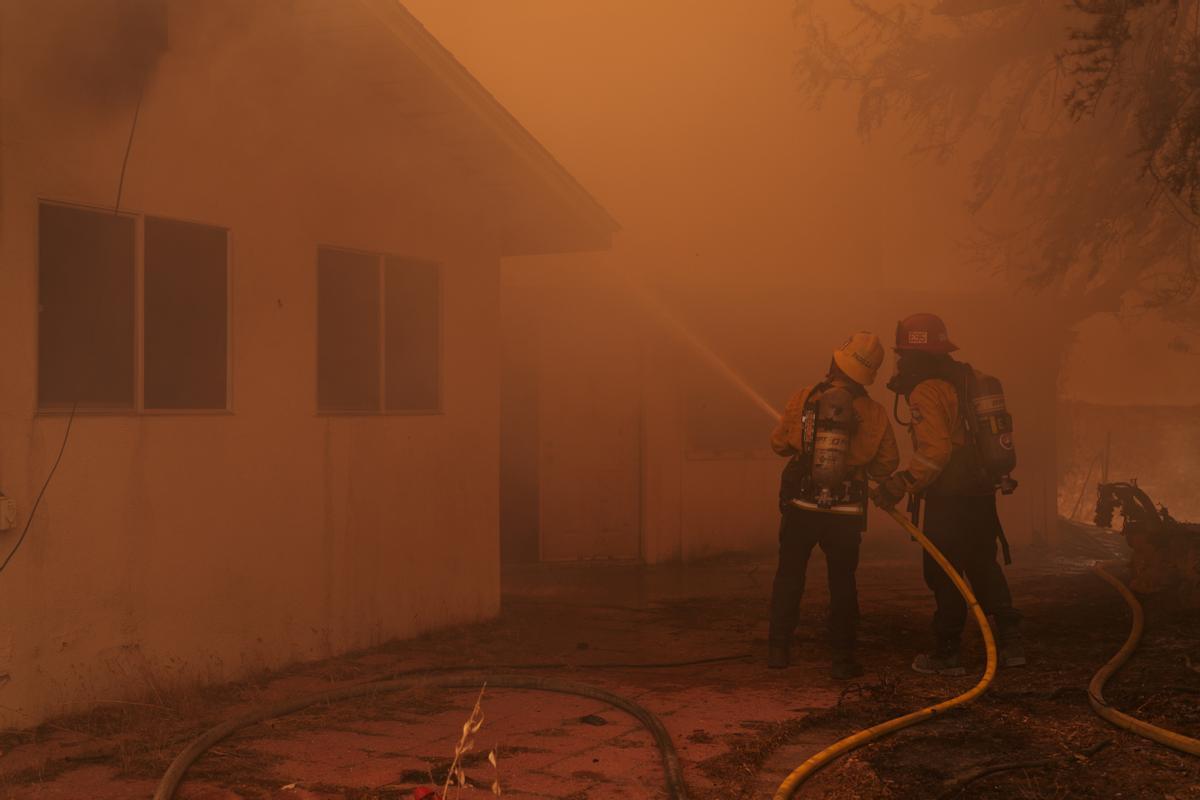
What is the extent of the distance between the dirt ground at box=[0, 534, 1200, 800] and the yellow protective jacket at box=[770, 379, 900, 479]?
3.93 ft

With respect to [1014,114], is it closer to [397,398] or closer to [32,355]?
A: [397,398]

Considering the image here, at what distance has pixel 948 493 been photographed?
7105 mm

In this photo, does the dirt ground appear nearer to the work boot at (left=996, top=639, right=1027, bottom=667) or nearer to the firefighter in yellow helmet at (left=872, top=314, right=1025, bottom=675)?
the work boot at (left=996, top=639, right=1027, bottom=667)

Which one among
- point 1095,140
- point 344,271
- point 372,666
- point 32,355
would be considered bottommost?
point 372,666

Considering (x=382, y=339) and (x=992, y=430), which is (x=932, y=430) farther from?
(x=382, y=339)

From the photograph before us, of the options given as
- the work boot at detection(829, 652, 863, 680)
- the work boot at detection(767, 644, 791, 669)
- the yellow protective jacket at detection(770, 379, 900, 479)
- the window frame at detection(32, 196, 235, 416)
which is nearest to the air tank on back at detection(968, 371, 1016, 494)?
the yellow protective jacket at detection(770, 379, 900, 479)

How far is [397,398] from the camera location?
851cm

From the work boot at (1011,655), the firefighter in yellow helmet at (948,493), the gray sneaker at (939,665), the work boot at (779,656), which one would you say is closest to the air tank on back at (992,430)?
the firefighter in yellow helmet at (948,493)

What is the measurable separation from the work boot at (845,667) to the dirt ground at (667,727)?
3.2 inches

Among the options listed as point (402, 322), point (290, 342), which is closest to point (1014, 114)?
point (402, 322)

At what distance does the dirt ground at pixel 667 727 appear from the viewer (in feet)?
16.2

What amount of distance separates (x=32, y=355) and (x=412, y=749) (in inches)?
103

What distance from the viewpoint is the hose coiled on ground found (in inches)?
192

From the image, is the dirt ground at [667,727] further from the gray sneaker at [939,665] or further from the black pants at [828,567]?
the black pants at [828,567]
